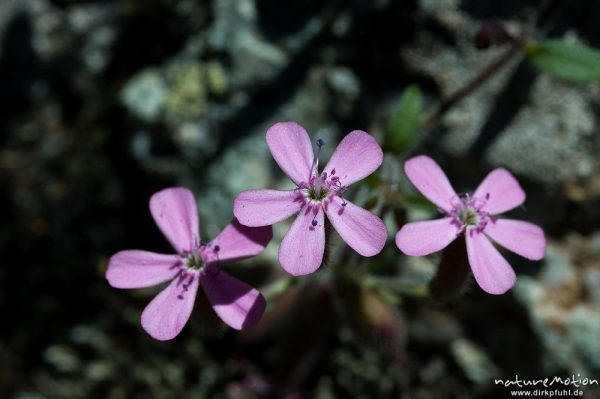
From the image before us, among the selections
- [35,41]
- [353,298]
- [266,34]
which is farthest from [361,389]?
[35,41]

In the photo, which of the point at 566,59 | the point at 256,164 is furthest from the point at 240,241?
the point at 566,59

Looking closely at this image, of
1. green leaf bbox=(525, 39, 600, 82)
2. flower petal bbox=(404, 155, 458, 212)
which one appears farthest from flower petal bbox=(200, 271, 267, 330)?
green leaf bbox=(525, 39, 600, 82)

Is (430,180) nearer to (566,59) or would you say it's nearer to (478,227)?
(478,227)

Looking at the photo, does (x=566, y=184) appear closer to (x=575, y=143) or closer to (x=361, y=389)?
(x=575, y=143)

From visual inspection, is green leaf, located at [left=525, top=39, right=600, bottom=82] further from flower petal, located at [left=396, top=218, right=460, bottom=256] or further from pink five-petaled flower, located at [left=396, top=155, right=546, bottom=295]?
flower petal, located at [left=396, top=218, right=460, bottom=256]

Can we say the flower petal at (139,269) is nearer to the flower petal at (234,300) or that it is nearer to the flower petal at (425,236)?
the flower petal at (234,300)

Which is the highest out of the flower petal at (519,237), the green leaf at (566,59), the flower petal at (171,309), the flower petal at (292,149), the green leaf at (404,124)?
the green leaf at (566,59)

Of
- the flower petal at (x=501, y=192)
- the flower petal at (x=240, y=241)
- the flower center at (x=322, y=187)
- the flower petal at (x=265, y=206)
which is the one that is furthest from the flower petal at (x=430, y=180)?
the flower petal at (x=240, y=241)
